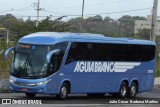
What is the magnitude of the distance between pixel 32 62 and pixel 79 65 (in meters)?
2.54

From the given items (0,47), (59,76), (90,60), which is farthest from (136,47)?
(0,47)

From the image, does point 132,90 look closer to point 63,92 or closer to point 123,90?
point 123,90

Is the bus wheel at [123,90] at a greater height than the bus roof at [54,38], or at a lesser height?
lesser

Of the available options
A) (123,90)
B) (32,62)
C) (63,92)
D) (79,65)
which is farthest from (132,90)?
(32,62)

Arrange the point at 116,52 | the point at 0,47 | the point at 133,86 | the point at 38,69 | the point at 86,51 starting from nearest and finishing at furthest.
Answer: the point at 38,69 < the point at 86,51 < the point at 116,52 < the point at 133,86 < the point at 0,47

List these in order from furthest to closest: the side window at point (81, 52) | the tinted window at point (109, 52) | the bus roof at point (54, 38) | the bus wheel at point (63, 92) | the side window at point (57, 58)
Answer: the tinted window at point (109, 52) → the side window at point (81, 52) → the bus wheel at point (63, 92) → the bus roof at point (54, 38) → the side window at point (57, 58)

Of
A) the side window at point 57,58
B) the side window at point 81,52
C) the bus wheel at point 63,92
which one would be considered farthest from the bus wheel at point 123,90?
the side window at point 57,58

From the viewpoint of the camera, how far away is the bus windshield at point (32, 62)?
21422mm

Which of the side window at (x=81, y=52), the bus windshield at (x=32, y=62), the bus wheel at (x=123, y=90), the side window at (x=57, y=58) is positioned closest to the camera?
the bus windshield at (x=32, y=62)

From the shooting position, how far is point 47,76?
21.5 meters

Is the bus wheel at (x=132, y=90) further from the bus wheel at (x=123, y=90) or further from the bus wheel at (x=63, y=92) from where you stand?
the bus wheel at (x=63, y=92)

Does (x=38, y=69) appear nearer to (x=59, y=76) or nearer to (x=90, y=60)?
(x=59, y=76)

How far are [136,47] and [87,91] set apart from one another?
4.28 meters

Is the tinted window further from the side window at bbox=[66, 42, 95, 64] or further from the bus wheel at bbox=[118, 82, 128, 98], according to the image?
the bus wheel at bbox=[118, 82, 128, 98]
